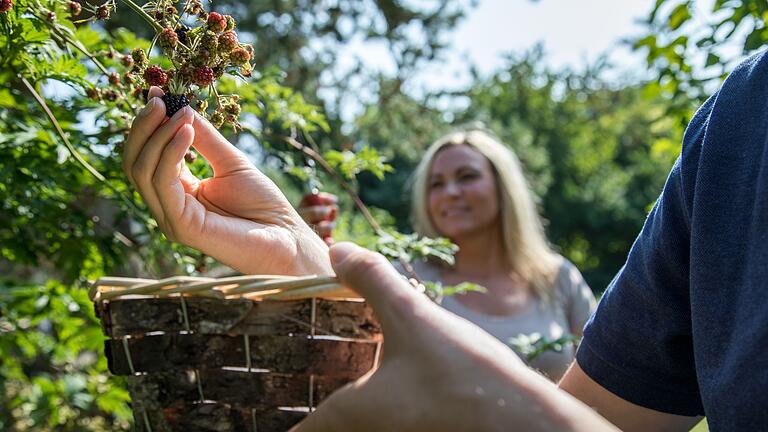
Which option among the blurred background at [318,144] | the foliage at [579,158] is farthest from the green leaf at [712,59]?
the foliage at [579,158]

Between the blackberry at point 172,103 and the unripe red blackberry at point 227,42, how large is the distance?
0.08 metres

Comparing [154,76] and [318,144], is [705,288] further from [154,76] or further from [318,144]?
[318,144]

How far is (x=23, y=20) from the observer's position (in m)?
1.04

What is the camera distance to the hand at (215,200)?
0.87 metres

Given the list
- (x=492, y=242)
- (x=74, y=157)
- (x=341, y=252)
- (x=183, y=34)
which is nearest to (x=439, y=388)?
(x=341, y=252)

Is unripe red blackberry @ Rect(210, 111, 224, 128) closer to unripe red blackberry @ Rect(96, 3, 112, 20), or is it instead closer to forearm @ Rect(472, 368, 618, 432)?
unripe red blackberry @ Rect(96, 3, 112, 20)

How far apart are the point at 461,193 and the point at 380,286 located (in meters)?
2.47

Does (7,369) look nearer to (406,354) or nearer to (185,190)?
(185,190)

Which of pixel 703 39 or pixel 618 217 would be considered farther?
pixel 618 217

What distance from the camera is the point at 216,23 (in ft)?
2.75

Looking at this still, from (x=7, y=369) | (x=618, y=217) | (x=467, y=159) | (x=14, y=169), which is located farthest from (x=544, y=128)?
(x=14, y=169)

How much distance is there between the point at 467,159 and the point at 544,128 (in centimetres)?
1102

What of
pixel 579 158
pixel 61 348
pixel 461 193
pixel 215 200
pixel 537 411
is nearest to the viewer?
pixel 537 411

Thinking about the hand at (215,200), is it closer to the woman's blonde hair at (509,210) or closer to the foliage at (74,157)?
the foliage at (74,157)
